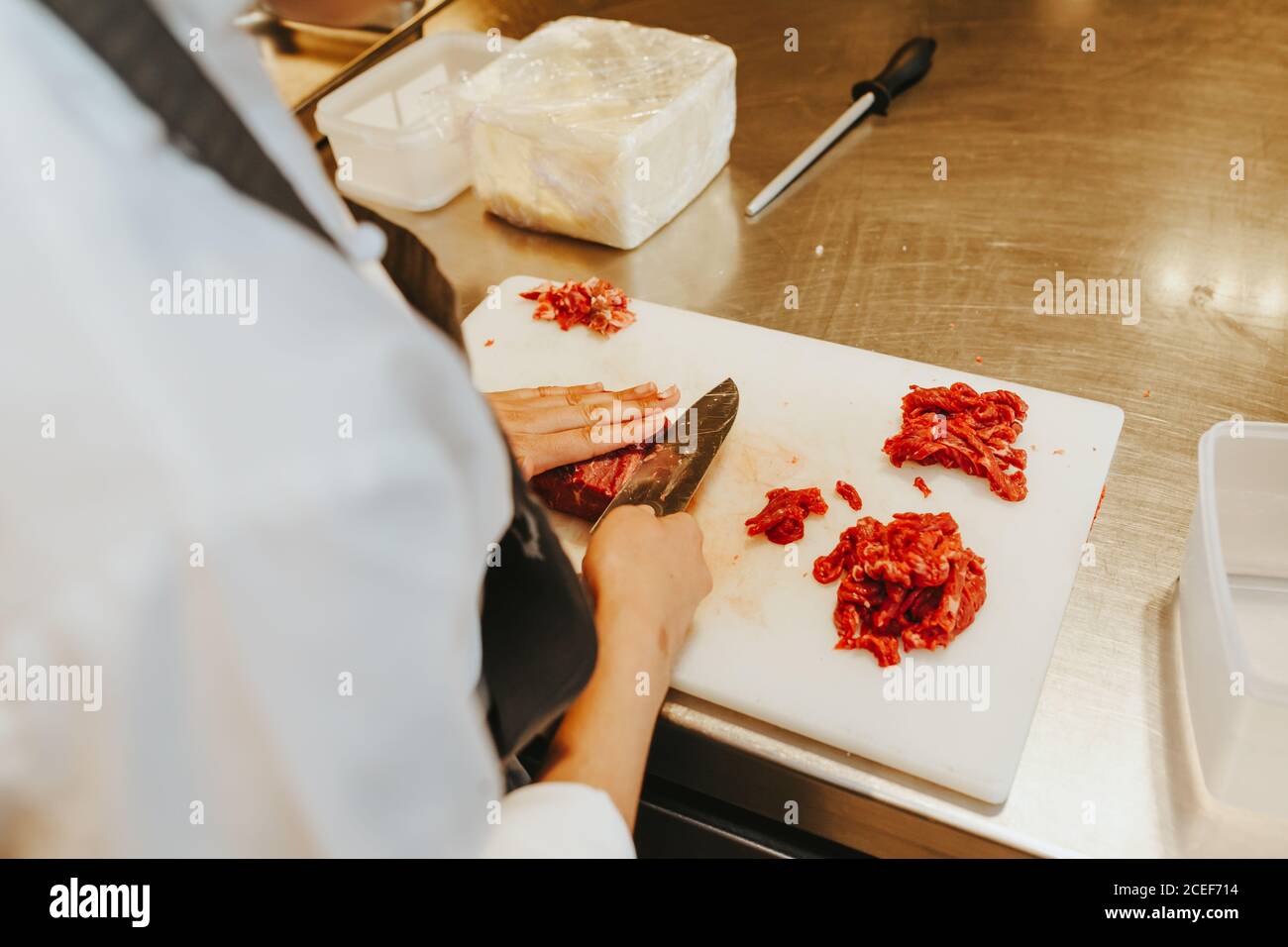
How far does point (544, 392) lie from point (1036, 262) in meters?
1.05

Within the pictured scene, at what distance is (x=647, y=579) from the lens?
1257 millimetres

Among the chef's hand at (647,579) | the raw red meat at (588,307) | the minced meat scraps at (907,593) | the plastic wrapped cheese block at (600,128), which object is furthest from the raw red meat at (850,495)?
the plastic wrapped cheese block at (600,128)

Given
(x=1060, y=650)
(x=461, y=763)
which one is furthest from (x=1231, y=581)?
(x=461, y=763)

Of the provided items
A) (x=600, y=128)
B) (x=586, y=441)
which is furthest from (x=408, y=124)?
(x=586, y=441)

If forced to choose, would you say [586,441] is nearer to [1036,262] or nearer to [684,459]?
[684,459]

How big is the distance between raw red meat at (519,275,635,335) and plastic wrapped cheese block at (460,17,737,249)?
0.25 metres

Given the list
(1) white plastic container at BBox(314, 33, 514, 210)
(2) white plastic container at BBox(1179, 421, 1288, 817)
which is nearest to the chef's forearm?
(2) white plastic container at BBox(1179, 421, 1288, 817)

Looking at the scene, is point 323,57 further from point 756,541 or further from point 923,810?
point 923,810

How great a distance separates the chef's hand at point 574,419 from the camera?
4.84 ft

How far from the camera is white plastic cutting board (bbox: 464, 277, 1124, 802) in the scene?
1216mm

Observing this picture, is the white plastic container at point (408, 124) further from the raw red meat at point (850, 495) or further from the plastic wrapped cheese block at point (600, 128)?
the raw red meat at point (850, 495)

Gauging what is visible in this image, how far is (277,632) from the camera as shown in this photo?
61 cm

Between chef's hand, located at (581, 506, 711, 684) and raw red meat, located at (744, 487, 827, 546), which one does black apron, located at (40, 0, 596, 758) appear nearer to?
chef's hand, located at (581, 506, 711, 684)

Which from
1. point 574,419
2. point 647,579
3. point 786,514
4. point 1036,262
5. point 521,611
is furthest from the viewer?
point 1036,262
